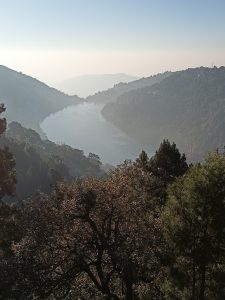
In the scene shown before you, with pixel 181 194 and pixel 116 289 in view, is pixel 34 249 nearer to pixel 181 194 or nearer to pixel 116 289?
pixel 181 194

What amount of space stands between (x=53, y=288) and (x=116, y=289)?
7828 millimetres

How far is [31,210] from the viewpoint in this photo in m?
18.5

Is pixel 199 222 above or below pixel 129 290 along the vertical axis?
above

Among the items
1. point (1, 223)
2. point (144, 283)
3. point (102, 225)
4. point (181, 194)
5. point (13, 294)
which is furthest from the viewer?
point (1, 223)

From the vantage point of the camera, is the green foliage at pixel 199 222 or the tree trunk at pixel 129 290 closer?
the green foliage at pixel 199 222

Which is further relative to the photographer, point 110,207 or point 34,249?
point 110,207

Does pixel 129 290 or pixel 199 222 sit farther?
pixel 129 290

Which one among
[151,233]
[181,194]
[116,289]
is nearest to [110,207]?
[151,233]

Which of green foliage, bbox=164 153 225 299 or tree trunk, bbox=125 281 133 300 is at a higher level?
green foliage, bbox=164 153 225 299

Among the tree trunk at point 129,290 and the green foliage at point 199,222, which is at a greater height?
the green foliage at point 199,222

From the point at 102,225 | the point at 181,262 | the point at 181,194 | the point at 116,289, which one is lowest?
the point at 116,289

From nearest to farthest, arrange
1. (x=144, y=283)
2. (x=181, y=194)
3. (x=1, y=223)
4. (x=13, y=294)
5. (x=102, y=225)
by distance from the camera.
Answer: (x=13, y=294) → (x=181, y=194) → (x=102, y=225) → (x=144, y=283) → (x=1, y=223)

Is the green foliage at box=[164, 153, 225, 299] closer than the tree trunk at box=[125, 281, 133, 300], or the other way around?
the green foliage at box=[164, 153, 225, 299]

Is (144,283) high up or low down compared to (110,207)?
down
